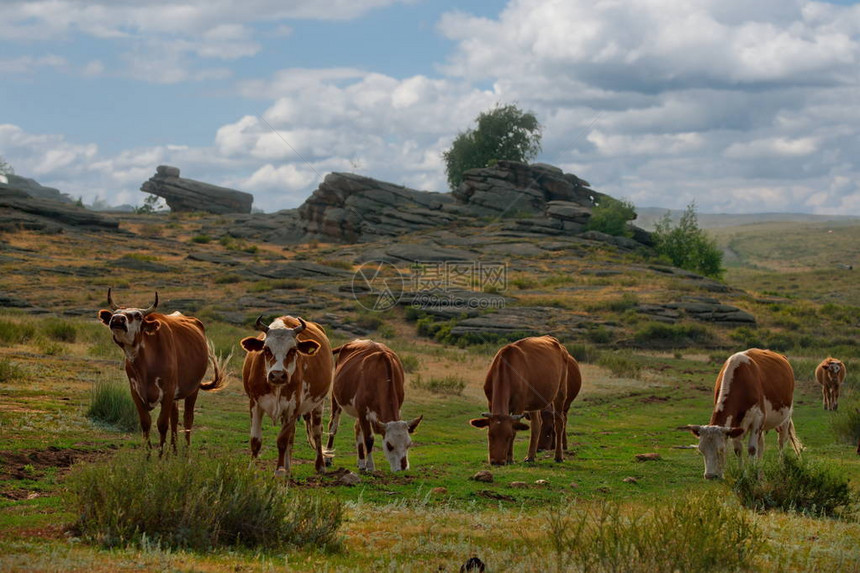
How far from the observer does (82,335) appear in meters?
31.0

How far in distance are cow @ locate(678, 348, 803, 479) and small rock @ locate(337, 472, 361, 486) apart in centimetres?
531

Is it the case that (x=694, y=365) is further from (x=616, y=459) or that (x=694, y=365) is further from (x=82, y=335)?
(x=82, y=335)

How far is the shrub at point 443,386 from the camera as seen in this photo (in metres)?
28.1

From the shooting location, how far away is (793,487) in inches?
451

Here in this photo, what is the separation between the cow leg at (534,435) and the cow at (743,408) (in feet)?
11.6

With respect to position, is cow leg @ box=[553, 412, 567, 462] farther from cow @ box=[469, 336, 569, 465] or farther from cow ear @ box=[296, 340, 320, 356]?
cow ear @ box=[296, 340, 320, 356]

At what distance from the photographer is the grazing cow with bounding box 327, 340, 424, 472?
14.0 meters

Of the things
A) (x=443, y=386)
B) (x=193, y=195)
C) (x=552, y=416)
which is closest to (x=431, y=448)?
(x=552, y=416)

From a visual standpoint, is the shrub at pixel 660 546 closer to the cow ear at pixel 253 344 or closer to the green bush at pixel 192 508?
the green bush at pixel 192 508

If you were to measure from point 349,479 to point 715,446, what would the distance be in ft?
19.0

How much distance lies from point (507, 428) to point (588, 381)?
56.5ft

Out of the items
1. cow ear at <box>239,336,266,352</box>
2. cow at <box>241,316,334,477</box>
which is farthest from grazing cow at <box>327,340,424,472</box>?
cow ear at <box>239,336,266,352</box>

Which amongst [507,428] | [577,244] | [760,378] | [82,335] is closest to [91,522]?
[507,428]

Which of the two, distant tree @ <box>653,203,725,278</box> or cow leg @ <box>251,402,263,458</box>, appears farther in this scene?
distant tree @ <box>653,203,725,278</box>
